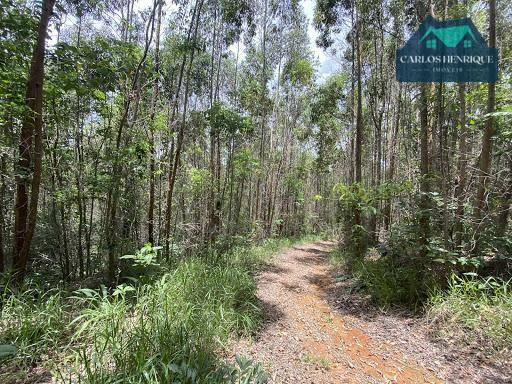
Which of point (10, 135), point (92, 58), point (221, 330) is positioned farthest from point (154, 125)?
point (221, 330)

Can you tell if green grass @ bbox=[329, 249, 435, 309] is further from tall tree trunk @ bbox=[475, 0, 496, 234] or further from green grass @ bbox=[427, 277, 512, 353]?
tall tree trunk @ bbox=[475, 0, 496, 234]

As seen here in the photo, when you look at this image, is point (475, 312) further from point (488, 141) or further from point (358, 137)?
point (358, 137)

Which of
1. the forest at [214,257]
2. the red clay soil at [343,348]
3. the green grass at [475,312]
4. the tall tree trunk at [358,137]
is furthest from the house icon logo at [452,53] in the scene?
the red clay soil at [343,348]

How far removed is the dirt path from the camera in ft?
9.05

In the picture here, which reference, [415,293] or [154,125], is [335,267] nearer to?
[415,293]

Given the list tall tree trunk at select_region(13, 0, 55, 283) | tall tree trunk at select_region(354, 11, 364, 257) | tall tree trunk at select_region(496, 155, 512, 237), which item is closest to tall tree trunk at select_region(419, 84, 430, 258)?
tall tree trunk at select_region(496, 155, 512, 237)

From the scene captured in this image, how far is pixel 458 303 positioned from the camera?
3.58m

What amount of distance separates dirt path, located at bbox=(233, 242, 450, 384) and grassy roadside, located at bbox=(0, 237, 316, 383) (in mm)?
340

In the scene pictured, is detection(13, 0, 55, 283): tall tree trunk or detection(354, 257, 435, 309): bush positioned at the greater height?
detection(13, 0, 55, 283): tall tree trunk

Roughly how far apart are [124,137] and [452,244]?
20.3ft

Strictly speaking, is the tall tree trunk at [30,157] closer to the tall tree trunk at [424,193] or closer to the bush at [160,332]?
the bush at [160,332]

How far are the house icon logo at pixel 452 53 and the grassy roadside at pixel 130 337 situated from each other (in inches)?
205

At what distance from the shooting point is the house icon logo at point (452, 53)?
4.60 m

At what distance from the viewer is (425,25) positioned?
499 cm
